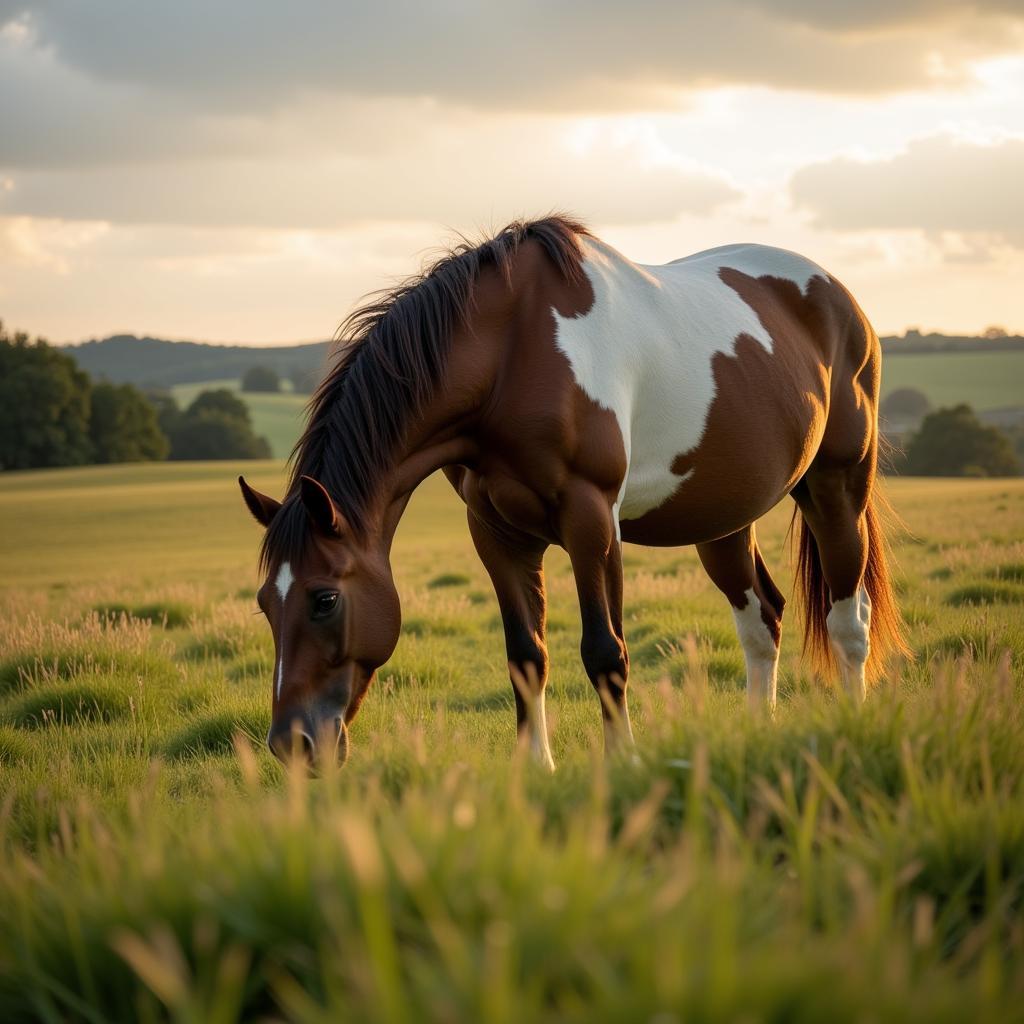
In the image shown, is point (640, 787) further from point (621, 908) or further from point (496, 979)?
point (496, 979)

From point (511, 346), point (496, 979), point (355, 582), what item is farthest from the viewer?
point (511, 346)

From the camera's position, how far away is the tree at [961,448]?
192 ft

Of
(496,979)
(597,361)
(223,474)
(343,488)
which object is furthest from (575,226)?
(223,474)

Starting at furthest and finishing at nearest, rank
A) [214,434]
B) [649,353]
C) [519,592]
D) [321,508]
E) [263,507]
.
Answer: [214,434] → [519,592] → [649,353] → [263,507] → [321,508]

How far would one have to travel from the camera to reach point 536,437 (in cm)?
439

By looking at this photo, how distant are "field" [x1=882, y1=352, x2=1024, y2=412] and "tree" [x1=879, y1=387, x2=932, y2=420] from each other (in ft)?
3.03

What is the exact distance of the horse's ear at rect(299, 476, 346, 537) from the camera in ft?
12.6

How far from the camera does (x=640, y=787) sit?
282 cm

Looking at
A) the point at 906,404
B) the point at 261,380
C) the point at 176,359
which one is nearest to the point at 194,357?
the point at 176,359

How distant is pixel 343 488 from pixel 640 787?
1.88 m

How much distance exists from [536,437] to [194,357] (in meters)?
147

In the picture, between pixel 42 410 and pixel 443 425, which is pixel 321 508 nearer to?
pixel 443 425

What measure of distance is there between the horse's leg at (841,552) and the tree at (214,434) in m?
68.1

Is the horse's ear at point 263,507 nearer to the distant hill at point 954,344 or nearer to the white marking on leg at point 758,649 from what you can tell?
the white marking on leg at point 758,649
